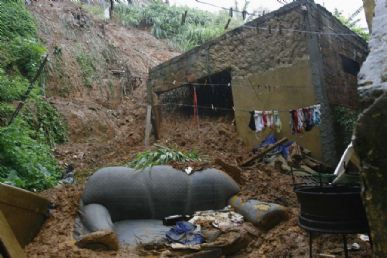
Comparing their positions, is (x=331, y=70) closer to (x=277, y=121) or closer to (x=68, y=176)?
(x=277, y=121)

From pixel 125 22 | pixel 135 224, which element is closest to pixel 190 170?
pixel 135 224

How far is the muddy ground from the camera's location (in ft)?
15.2

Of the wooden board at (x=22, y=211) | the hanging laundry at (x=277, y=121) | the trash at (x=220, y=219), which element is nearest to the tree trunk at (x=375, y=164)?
the trash at (x=220, y=219)

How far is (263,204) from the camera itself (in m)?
5.32

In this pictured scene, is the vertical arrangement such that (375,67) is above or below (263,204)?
above

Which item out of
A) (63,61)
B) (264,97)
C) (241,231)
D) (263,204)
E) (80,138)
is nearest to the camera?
(241,231)

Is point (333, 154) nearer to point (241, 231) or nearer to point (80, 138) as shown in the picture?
point (241, 231)

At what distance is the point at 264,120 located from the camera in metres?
8.00

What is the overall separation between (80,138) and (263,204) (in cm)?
672

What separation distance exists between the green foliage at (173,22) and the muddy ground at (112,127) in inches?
36.2

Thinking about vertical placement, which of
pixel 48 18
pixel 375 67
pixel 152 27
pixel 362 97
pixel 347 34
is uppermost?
pixel 152 27

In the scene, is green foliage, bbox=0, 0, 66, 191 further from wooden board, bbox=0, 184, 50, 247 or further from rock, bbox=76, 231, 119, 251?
rock, bbox=76, 231, 119, 251

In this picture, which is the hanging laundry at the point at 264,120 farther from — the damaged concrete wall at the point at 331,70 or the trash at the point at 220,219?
the trash at the point at 220,219

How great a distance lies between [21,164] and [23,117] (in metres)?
2.55
